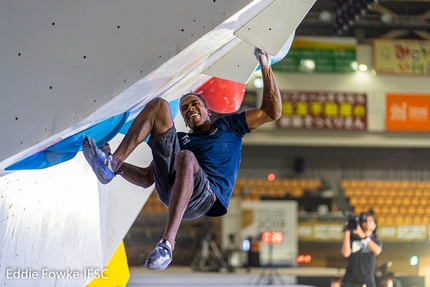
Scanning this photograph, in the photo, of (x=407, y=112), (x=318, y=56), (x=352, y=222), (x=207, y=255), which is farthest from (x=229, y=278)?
(x=407, y=112)

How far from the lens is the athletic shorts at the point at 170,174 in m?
3.06

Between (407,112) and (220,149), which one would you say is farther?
(407,112)

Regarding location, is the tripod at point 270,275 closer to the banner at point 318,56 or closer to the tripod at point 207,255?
the tripod at point 207,255

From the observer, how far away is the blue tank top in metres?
3.38

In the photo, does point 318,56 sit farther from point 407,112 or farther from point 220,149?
point 220,149

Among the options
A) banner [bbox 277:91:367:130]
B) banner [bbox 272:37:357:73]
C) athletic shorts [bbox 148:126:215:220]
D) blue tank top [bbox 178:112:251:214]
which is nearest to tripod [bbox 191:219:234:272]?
banner [bbox 277:91:367:130]

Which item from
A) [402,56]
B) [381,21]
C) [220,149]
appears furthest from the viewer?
[381,21]

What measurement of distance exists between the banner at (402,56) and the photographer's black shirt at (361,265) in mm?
9364

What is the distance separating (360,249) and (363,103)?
362 inches

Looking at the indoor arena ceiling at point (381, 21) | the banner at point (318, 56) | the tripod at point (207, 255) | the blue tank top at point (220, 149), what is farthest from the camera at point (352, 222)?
the indoor arena ceiling at point (381, 21)

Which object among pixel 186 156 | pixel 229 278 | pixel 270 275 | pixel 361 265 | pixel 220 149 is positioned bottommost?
pixel 229 278

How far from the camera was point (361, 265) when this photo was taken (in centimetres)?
639

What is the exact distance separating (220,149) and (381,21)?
517 inches

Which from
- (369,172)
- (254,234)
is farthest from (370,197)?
(254,234)
